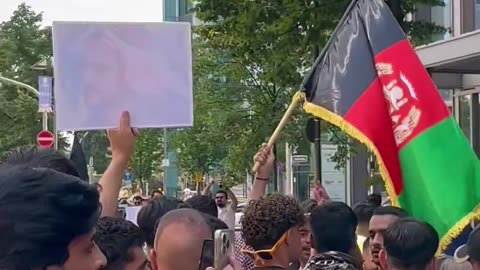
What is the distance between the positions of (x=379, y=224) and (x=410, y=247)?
0.88m

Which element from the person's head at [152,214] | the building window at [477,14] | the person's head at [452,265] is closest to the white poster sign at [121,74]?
the person's head at [152,214]

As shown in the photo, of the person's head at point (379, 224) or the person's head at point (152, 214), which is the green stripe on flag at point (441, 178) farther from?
the person's head at point (152, 214)

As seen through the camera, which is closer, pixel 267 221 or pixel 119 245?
pixel 119 245

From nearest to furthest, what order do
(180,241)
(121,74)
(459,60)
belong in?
(180,241)
(121,74)
(459,60)

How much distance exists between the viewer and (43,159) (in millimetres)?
3037

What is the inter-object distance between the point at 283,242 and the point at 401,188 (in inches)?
74.7

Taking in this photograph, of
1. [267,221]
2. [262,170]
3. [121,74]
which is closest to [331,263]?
[267,221]

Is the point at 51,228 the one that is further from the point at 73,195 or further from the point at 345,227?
the point at 345,227

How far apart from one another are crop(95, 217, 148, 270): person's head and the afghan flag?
2.39 m

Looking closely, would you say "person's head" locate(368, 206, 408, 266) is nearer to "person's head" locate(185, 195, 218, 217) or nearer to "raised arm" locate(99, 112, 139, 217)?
"person's head" locate(185, 195, 218, 217)

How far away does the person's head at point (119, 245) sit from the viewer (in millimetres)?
3752

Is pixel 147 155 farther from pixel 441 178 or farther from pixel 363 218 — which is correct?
pixel 441 178

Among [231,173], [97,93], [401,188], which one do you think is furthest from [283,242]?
[231,173]

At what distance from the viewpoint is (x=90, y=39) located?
448cm
